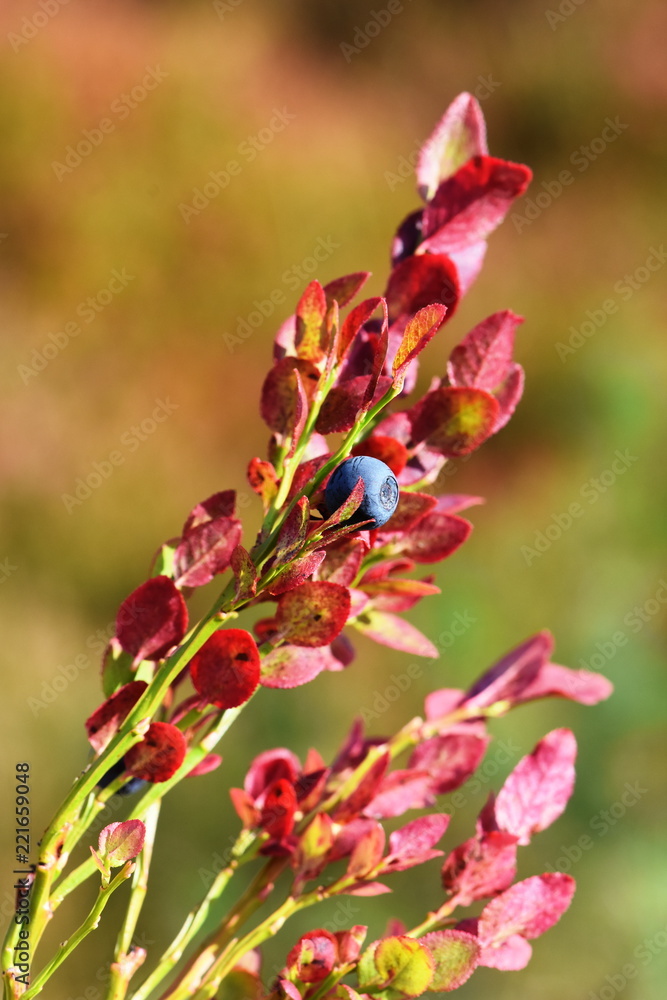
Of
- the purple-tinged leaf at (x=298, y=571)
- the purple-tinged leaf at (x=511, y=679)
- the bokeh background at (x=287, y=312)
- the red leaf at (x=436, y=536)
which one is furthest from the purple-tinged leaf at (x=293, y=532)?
the bokeh background at (x=287, y=312)

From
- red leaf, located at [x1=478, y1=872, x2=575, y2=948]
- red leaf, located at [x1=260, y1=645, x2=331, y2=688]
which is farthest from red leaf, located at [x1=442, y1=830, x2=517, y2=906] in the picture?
red leaf, located at [x1=260, y1=645, x2=331, y2=688]

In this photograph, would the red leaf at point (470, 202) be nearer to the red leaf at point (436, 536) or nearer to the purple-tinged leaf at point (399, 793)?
the red leaf at point (436, 536)

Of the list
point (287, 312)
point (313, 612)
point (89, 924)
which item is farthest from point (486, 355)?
point (287, 312)

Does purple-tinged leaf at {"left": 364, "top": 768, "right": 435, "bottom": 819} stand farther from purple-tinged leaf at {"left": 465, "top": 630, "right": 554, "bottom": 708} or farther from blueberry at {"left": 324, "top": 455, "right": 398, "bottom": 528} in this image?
blueberry at {"left": 324, "top": 455, "right": 398, "bottom": 528}

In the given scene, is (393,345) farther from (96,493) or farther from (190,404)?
(190,404)

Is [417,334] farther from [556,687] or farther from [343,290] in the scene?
[556,687]

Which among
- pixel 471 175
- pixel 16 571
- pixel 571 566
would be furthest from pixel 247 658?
pixel 16 571

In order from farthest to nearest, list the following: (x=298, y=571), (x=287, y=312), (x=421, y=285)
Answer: (x=287, y=312) → (x=421, y=285) → (x=298, y=571)
